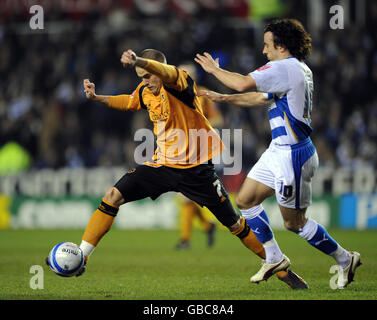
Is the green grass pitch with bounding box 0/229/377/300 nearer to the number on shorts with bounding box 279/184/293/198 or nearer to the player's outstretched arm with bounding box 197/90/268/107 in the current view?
the number on shorts with bounding box 279/184/293/198

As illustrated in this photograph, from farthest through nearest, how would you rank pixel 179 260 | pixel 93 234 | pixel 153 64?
pixel 179 260, pixel 93 234, pixel 153 64

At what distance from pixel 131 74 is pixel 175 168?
11240 mm

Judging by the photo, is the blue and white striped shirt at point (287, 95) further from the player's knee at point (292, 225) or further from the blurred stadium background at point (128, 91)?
the blurred stadium background at point (128, 91)

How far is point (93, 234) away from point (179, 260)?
2.96 metres

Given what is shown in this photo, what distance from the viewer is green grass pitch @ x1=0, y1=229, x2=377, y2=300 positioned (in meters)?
6.07

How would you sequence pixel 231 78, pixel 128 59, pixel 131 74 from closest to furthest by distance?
pixel 128 59
pixel 231 78
pixel 131 74

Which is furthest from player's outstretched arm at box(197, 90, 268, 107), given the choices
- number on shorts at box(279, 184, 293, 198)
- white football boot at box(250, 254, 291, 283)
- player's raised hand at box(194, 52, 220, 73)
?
white football boot at box(250, 254, 291, 283)

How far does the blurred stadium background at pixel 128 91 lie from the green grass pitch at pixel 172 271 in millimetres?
1844

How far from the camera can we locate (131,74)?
17.6 m

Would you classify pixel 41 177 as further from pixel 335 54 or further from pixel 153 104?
pixel 153 104

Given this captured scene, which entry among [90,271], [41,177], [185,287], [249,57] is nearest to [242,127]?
[249,57]

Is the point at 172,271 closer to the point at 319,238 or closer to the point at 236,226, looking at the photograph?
the point at 236,226

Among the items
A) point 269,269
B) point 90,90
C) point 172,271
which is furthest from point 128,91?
point 269,269

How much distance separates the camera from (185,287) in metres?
6.56
